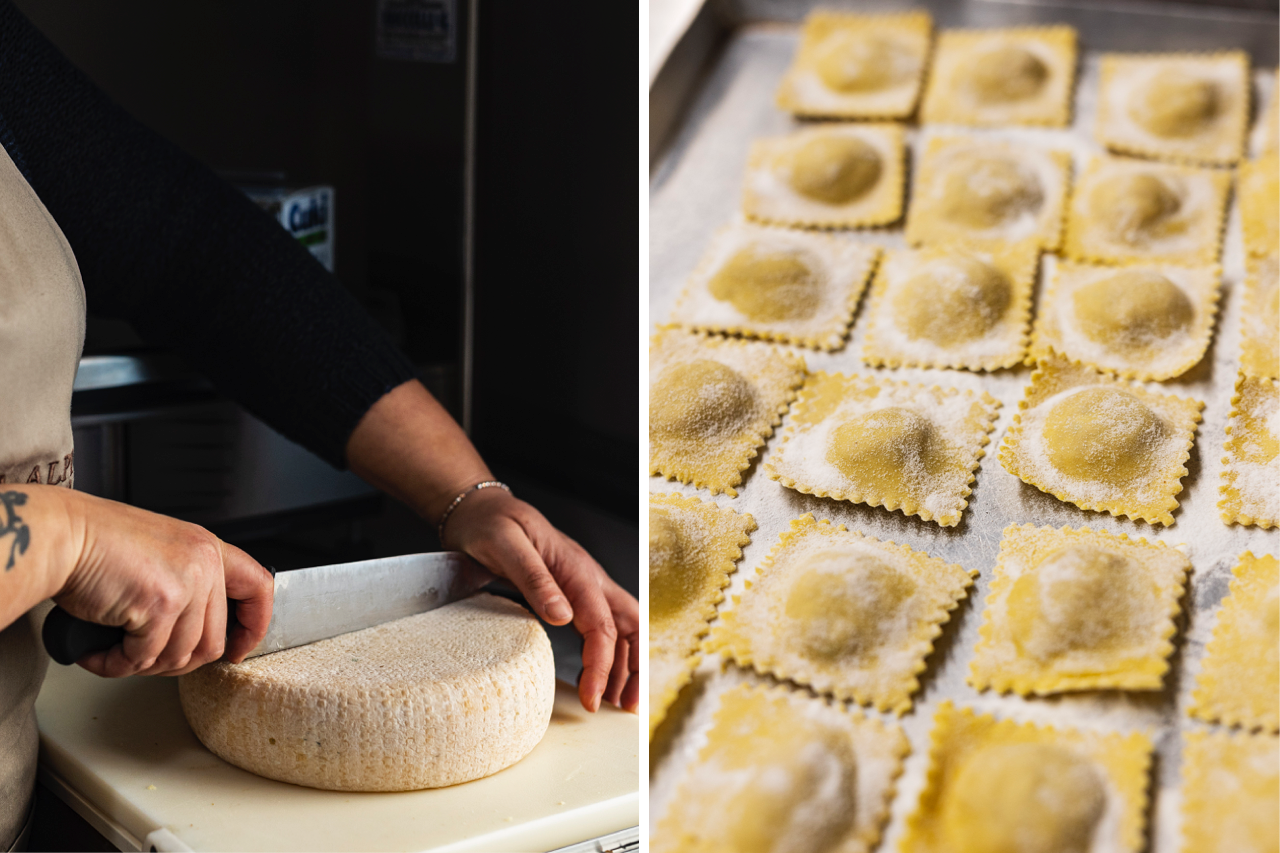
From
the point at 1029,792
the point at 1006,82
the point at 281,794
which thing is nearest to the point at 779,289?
the point at 1006,82

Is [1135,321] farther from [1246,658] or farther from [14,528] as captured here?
[14,528]

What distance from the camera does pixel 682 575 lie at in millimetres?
1194

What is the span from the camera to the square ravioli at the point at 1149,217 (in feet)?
5.32

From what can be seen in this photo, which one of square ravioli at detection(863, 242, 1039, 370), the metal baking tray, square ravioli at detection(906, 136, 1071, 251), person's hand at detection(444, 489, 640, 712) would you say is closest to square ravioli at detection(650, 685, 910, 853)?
the metal baking tray

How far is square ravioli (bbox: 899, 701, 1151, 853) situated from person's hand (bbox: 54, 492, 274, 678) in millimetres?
626

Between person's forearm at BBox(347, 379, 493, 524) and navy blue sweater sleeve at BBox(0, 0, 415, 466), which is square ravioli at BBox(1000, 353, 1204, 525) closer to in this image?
person's forearm at BBox(347, 379, 493, 524)

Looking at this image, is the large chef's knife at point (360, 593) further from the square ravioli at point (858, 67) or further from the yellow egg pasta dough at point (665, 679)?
the square ravioli at point (858, 67)

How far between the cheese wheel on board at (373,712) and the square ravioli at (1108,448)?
0.68m

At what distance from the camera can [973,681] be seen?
107 centimetres

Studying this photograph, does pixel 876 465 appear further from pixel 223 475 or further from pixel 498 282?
pixel 223 475

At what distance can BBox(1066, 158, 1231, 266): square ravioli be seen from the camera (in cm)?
162

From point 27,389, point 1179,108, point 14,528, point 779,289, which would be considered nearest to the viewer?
point 14,528

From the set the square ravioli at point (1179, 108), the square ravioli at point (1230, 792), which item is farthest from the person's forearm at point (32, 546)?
the square ravioli at point (1179, 108)

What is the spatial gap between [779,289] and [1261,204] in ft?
2.56
